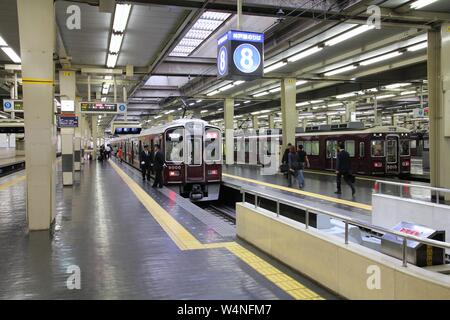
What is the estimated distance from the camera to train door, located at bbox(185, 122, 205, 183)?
15266mm

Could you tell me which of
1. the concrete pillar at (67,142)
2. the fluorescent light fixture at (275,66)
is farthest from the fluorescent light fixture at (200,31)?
the concrete pillar at (67,142)

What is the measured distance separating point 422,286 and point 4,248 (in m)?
5.98

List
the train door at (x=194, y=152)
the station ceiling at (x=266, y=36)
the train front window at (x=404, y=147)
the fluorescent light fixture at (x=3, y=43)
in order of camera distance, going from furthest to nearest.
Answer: the train front window at (x=404, y=147) < the train door at (x=194, y=152) < the fluorescent light fixture at (x=3, y=43) < the station ceiling at (x=266, y=36)

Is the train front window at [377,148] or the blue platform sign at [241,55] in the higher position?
the blue platform sign at [241,55]

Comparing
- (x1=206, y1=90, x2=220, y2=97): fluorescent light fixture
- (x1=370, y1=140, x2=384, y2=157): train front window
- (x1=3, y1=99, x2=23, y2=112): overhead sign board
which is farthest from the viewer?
(x1=206, y1=90, x2=220, y2=97): fluorescent light fixture

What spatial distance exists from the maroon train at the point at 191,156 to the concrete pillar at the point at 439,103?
7.34 metres

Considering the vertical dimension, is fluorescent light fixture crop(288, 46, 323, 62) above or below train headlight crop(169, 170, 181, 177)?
above

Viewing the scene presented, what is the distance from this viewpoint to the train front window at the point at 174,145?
50.0 feet

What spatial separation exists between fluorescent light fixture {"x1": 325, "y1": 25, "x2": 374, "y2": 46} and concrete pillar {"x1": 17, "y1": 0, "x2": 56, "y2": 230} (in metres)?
8.74

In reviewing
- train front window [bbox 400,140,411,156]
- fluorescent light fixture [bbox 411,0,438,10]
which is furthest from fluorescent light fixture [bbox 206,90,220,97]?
fluorescent light fixture [bbox 411,0,438,10]

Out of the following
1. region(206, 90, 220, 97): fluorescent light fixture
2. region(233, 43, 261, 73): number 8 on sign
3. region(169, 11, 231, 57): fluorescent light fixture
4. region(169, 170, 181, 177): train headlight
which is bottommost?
region(169, 170, 181, 177): train headlight

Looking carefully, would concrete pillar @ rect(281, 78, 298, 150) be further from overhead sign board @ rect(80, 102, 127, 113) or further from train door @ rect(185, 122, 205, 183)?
overhead sign board @ rect(80, 102, 127, 113)

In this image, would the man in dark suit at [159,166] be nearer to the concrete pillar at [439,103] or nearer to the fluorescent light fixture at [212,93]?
the concrete pillar at [439,103]

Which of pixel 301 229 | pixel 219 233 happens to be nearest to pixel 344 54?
pixel 219 233
